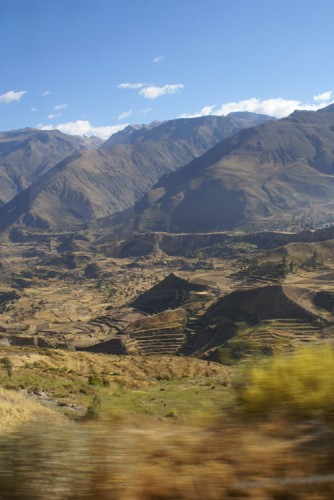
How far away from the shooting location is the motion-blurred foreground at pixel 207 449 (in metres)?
3.61

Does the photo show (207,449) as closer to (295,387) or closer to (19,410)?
(295,387)

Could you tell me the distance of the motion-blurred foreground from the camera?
361 cm

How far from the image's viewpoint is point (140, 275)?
146 meters

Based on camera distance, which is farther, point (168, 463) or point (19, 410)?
point (19, 410)

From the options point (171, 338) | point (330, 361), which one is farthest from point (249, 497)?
point (171, 338)

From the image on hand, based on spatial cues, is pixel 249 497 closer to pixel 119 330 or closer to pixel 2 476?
pixel 2 476

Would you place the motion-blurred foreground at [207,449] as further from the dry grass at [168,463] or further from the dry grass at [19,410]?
the dry grass at [19,410]

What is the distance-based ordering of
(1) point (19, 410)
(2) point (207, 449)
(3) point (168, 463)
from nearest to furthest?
(3) point (168, 463) < (2) point (207, 449) < (1) point (19, 410)

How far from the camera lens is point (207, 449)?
160 inches

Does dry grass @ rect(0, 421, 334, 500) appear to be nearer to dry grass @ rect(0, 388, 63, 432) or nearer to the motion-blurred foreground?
the motion-blurred foreground

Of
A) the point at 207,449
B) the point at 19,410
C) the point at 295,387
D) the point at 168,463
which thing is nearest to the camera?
the point at 168,463

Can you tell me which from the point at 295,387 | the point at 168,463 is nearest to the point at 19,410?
the point at 168,463

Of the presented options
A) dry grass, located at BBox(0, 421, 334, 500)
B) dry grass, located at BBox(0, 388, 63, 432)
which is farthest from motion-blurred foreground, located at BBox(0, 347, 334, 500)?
dry grass, located at BBox(0, 388, 63, 432)

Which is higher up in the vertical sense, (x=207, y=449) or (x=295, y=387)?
(x=295, y=387)
